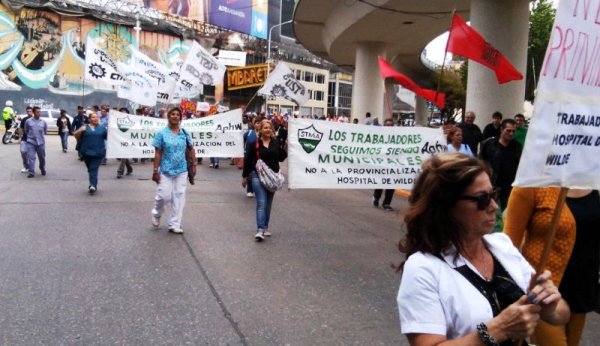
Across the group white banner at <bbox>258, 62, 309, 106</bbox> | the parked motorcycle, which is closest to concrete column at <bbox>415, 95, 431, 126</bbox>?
the parked motorcycle

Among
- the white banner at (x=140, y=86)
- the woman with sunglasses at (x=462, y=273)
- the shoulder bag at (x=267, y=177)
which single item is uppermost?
the white banner at (x=140, y=86)

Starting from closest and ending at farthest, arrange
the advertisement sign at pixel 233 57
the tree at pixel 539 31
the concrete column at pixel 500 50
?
the concrete column at pixel 500 50 < the tree at pixel 539 31 < the advertisement sign at pixel 233 57

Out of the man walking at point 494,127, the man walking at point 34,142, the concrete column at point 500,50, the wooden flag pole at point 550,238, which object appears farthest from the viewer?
the man walking at point 34,142

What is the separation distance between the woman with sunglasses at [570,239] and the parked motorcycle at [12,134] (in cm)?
2687

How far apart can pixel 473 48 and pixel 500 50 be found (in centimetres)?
352

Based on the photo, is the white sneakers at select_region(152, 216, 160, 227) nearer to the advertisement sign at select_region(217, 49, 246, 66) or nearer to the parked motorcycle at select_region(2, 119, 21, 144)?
the parked motorcycle at select_region(2, 119, 21, 144)

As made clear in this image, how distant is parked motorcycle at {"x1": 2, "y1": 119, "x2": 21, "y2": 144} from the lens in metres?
25.9

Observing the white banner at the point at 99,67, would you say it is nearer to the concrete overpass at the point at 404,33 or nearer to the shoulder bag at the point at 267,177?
the concrete overpass at the point at 404,33

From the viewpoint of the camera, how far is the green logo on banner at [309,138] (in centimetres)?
841

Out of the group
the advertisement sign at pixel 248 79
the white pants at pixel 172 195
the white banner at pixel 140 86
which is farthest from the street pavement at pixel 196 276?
the advertisement sign at pixel 248 79

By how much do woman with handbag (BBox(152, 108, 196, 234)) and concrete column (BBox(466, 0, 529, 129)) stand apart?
737cm

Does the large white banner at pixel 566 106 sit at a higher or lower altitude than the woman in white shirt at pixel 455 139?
higher

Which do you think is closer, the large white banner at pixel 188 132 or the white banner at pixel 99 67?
the large white banner at pixel 188 132

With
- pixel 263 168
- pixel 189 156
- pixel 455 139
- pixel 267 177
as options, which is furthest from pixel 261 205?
pixel 455 139
